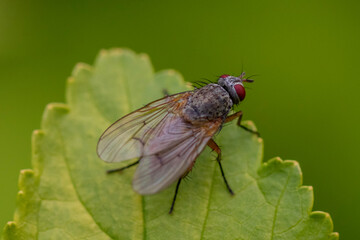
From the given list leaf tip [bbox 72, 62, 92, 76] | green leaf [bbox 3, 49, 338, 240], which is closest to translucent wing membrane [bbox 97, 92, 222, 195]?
green leaf [bbox 3, 49, 338, 240]

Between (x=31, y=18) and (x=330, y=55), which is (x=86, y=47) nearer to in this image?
(x=31, y=18)

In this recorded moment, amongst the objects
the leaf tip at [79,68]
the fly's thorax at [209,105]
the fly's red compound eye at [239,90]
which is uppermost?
the leaf tip at [79,68]

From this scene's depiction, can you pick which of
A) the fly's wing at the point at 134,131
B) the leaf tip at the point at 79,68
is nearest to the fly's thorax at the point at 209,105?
the fly's wing at the point at 134,131

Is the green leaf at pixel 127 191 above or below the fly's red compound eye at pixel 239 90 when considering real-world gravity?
below

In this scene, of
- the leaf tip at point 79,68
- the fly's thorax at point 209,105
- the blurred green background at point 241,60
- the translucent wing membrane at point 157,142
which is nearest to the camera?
the translucent wing membrane at point 157,142

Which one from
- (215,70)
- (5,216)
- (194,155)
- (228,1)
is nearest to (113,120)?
(194,155)

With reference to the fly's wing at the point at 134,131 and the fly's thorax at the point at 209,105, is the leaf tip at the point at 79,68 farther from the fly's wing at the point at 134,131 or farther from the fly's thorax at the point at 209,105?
the fly's thorax at the point at 209,105

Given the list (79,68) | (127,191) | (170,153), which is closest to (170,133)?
(170,153)
